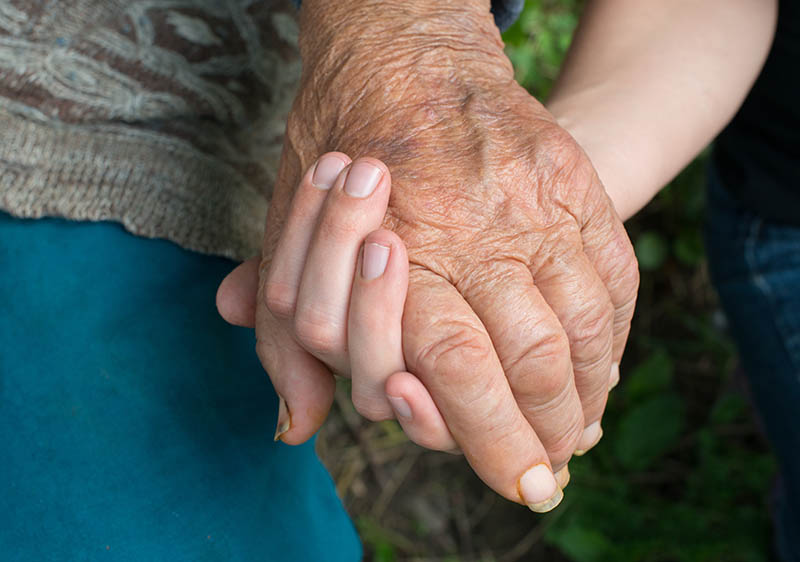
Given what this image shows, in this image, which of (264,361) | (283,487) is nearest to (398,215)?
(264,361)

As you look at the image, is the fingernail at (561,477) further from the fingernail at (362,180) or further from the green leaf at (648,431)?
the green leaf at (648,431)

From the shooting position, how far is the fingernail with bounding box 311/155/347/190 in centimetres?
63

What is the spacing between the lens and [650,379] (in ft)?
5.91

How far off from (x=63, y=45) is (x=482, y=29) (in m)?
0.50

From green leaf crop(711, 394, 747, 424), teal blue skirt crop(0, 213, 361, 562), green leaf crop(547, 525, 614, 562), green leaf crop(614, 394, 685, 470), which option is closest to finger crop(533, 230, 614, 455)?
teal blue skirt crop(0, 213, 361, 562)

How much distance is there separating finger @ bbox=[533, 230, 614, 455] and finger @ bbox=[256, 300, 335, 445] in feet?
0.77

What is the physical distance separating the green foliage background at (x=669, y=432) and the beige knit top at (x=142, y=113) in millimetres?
1040

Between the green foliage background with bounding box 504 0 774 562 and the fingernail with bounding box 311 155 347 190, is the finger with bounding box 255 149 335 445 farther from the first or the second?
the green foliage background with bounding box 504 0 774 562

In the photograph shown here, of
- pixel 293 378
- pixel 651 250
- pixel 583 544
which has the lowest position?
pixel 583 544

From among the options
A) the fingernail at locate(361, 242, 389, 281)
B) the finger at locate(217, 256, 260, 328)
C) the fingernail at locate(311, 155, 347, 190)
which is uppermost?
the fingernail at locate(311, 155, 347, 190)

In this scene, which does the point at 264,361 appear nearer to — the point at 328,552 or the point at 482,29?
the point at 328,552

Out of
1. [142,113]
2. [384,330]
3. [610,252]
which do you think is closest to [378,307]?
[384,330]

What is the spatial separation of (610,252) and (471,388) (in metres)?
0.23

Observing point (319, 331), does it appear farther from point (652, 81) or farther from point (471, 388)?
point (652, 81)
